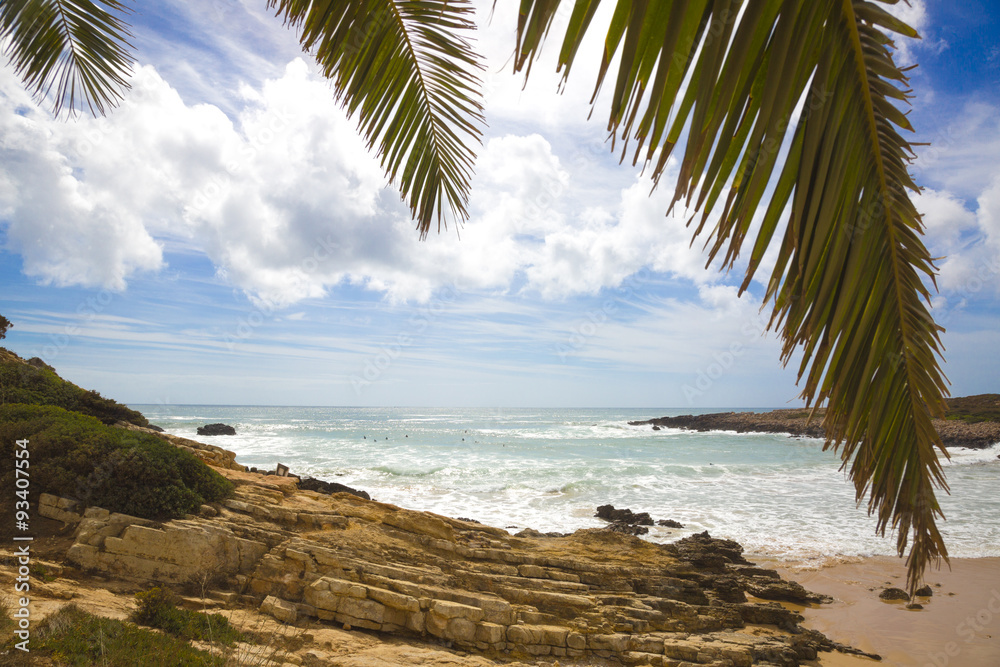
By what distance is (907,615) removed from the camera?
32.7 ft

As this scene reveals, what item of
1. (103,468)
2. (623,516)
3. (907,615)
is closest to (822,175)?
(103,468)

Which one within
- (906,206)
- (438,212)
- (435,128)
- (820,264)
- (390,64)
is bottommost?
(820,264)

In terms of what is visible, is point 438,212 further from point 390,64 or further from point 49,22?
point 49,22

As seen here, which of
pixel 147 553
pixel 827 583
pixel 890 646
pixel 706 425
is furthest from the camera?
pixel 706 425

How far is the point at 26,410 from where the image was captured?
28.8 ft

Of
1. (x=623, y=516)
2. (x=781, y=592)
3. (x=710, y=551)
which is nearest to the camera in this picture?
(x=781, y=592)

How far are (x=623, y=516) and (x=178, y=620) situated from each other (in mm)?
13413

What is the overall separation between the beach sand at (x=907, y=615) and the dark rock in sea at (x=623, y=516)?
3.97 metres

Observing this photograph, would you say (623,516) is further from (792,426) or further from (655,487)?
(792,426)

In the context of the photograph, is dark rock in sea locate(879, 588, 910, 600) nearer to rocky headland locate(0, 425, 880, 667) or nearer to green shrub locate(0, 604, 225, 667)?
rocky headland locate(0, 425, 880, 667)

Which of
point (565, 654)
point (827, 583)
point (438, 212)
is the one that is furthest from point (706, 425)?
point (438, 212)

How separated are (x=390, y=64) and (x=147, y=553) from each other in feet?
24.9

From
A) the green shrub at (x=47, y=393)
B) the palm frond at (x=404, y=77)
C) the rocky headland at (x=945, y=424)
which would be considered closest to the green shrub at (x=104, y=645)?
the palm frond at (x=404, y=77)

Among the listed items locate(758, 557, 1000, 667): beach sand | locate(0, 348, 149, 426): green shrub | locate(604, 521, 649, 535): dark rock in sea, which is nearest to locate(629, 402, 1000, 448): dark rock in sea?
locate(758, 557, 1000, 667): beach sand
